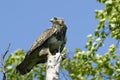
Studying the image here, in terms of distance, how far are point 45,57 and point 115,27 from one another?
3.71m

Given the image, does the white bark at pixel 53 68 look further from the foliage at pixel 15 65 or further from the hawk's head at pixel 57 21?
the foliage at pixel 15 65

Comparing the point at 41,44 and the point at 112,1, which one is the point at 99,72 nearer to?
the point at 112,1

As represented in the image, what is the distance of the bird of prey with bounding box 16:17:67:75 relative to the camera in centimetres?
1023

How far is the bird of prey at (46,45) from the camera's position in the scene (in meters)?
10.2

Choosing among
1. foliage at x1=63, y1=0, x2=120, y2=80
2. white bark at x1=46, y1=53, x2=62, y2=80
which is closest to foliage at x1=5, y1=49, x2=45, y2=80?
foliage at x1=63, y1=0, x2=120, y2=80

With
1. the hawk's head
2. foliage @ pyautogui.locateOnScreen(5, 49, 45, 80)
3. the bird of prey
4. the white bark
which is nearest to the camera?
the white bark

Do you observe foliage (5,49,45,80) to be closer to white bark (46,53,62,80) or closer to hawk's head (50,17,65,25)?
hawk's head (50,17,65,25)

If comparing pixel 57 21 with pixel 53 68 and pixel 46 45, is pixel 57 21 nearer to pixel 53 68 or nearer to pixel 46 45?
pixel 46 45

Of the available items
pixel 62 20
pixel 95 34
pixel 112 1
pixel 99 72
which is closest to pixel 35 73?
pixel 99 72

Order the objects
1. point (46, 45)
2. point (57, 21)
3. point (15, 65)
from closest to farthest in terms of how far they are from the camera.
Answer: point (46, 45), point (57, 21), point (15, 65)

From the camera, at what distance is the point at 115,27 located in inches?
531

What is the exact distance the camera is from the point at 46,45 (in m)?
10.8

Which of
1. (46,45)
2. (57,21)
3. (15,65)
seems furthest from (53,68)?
(15,65)

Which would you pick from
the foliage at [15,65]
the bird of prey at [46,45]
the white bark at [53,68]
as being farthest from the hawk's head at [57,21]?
the foliage at [15,65]
